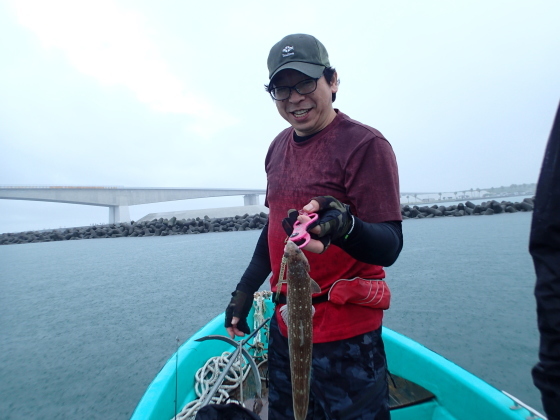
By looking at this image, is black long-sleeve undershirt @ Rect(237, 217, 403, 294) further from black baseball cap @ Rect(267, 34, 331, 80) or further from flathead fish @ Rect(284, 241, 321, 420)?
black baseball cap @ Rect(267, 34, 331, 80)

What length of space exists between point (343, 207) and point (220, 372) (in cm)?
324

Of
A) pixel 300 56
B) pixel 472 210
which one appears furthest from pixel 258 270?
pixel 472 210

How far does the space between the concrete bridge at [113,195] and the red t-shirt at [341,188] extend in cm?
5029

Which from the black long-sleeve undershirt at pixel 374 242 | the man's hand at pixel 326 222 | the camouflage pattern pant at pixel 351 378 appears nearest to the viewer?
the man's hand at pixel 326 222

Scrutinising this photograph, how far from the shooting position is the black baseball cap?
214cm

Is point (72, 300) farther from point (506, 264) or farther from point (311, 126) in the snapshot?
point (506, 264)

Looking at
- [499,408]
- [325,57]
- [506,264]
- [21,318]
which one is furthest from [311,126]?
[506,264]

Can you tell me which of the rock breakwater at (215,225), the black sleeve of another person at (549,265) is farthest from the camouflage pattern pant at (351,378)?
the rock breakwater at (215,225)

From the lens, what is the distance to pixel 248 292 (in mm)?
3000

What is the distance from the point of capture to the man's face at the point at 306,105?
2234mm

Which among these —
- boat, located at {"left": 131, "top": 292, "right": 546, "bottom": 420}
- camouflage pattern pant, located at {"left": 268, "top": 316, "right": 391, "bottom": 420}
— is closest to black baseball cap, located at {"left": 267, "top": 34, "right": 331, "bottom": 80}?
camouflage pattern pant, located at {"left": 268, "top": 316, "right": 391, "bottom": 420}

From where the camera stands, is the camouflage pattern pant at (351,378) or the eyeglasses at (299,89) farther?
the eyeglasses at (299,89)

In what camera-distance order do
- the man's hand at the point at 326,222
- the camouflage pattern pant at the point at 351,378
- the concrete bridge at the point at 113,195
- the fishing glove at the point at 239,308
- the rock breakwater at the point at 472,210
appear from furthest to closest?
the concrete bridge at the point at 113,195
the rock breakwater at the point at 472,210
the fishing glove at the point at 239,308
the camouflage pattern pant at the point at 351,378
the man's hand at the point at 326,222

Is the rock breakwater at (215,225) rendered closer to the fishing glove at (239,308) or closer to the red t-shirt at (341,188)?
the fishing glove at (239,308)
